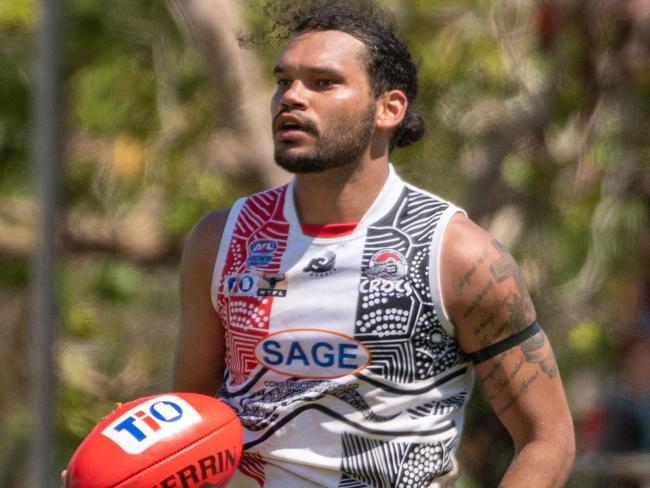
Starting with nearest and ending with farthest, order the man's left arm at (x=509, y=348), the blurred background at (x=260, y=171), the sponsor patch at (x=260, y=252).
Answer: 1. the man's left arm at (x=509, y=348)
2. the sponsor patch at (x=260, y=252)
3. the blurred background at (x=260, y=171)

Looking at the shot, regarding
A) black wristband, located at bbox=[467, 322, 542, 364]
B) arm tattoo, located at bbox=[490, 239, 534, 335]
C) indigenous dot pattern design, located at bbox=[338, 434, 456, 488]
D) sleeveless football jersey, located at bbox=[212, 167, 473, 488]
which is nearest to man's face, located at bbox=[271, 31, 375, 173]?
sleeveless football jersey, located at bbox=[212, 167, 473, 488]

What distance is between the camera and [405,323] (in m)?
2.99

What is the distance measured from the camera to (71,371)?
7090 millimetres

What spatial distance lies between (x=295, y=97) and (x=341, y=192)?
0.24 metres

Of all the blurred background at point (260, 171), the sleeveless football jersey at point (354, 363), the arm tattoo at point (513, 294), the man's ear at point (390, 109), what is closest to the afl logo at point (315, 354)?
the sleeveless football jersey at point (354, 363)

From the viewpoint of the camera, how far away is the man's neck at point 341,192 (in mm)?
3158

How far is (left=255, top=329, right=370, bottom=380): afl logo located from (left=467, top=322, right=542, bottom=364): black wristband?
0.26m

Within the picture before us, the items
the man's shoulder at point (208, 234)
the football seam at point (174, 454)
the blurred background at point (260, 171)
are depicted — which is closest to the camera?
the football seam at point (174, 454)

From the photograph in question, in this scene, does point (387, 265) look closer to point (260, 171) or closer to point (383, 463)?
point (383, 463)

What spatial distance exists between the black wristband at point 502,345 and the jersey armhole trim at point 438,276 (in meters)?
0.08

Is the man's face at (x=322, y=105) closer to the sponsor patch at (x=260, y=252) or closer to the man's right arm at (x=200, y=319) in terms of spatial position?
the sponsor patch at (x=260, y=252)

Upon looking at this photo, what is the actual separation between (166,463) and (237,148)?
10.6ft

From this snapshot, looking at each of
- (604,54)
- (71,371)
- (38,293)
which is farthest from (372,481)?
(71,371)

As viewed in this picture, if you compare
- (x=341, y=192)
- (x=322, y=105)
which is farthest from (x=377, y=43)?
(x=341, y=192)
